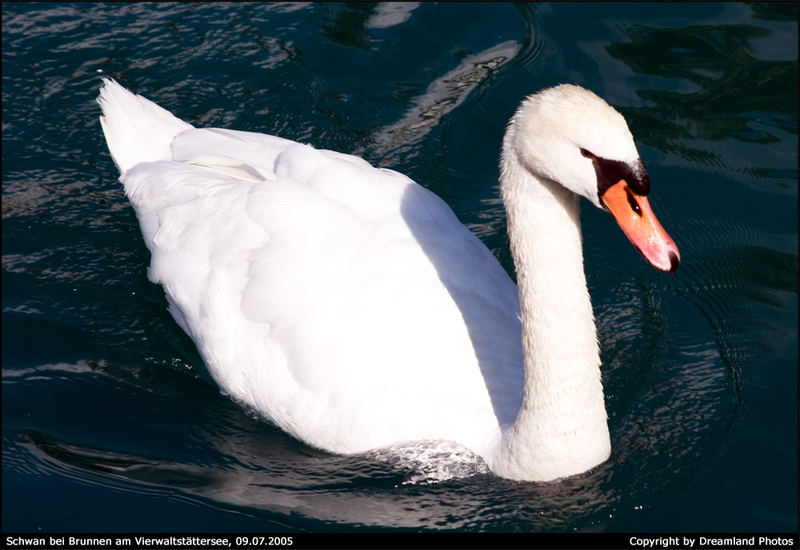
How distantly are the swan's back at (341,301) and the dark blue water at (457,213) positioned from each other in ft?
1.13

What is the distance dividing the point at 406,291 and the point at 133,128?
2.85m

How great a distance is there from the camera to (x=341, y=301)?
631 cm

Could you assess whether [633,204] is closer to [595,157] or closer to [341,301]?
[595,157]

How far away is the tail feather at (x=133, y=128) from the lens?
7926mm

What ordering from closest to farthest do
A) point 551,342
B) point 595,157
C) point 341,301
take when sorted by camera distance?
1. point 595,157
2. point 551,342
3. point 341,301

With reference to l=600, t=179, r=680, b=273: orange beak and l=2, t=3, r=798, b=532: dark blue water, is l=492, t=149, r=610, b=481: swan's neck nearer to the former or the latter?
l=2, t=3, r=798, b=532: dark blue water

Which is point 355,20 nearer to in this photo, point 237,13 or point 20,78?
point 237,13

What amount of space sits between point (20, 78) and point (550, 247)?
589cm

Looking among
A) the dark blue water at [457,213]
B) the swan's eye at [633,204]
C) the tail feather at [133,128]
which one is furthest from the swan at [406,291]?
the tail feather at [133,128]

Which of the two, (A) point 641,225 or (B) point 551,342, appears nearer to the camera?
(A) point 641,225

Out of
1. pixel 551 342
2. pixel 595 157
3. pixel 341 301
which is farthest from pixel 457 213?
pixel 595 157
